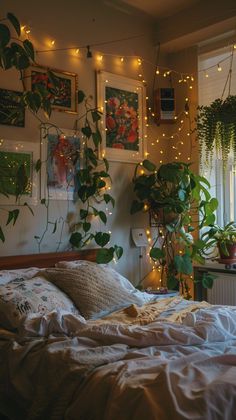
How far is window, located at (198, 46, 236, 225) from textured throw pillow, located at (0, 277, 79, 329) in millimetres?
1855

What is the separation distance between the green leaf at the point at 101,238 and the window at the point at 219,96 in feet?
3.70

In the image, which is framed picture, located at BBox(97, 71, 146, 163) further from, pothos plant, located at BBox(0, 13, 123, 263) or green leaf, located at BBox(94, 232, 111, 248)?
green leaf, located at BBox(94, 232, 111, 248)

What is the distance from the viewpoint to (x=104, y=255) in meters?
3.20

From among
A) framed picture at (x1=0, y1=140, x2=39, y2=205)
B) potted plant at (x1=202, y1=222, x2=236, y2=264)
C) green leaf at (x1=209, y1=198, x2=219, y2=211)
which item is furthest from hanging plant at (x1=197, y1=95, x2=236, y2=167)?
framed picture at (x1=0, y1=140, x2=39, y2=205)

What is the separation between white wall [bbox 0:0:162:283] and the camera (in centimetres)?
298

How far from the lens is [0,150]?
112 inches

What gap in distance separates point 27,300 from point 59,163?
126 cm

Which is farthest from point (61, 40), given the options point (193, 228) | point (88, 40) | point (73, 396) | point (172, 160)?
point (73, 396)

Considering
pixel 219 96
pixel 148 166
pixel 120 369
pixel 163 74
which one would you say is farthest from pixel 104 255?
pixel 163 74

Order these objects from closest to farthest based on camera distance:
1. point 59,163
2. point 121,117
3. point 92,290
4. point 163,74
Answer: point 92,290 < point 59,163 < point 121,117 < point 163,74

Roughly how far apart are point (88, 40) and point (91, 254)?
172 centimetres

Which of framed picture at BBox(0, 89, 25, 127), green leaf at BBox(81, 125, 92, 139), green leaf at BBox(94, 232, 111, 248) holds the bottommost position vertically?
green leaf at BBox(94, 232, 111, 248)

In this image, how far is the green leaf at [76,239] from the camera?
3.19m

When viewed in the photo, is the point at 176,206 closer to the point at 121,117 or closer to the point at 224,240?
the point at 224,240
